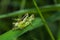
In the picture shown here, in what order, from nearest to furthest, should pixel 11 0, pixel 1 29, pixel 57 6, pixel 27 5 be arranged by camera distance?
pixel 57 6 < pixel 1 29 < pixel 27 5 < pixel 11 0

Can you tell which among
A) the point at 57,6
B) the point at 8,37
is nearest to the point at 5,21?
the point at 57,6

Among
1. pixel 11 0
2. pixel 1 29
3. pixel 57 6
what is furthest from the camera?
pixel 11 0

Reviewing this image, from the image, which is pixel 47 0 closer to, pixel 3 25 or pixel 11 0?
pixel 11 0

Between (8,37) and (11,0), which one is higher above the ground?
(11,0)

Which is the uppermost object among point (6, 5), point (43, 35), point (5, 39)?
point (6, 5)

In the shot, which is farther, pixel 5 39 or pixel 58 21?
pixel 58 21

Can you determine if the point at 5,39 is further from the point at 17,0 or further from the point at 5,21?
the point at 17,0

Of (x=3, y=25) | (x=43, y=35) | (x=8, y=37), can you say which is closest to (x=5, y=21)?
(x=3, y=25)
